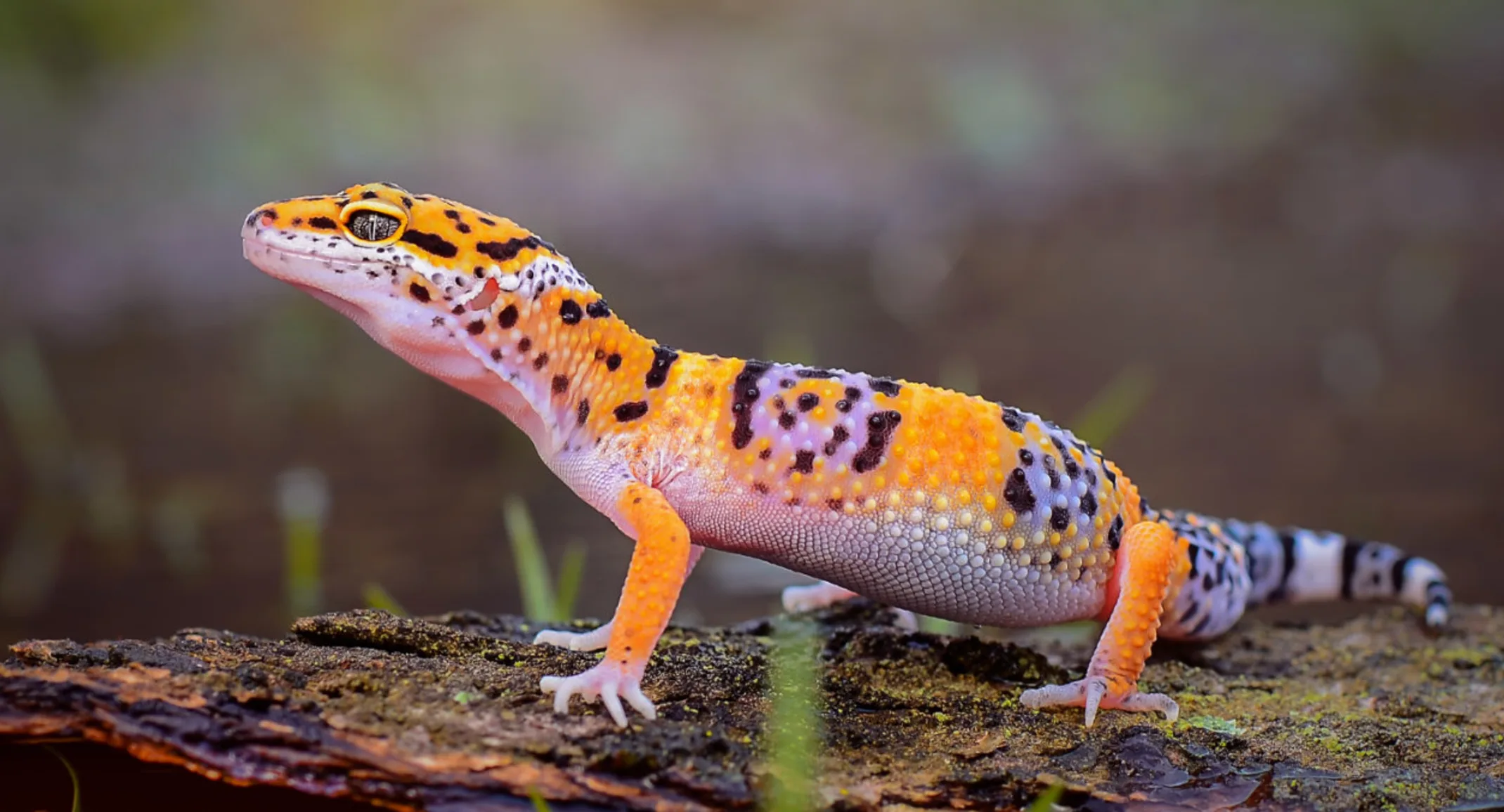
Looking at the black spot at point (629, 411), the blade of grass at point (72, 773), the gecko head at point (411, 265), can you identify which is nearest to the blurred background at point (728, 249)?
the black spot at point (629, 411)

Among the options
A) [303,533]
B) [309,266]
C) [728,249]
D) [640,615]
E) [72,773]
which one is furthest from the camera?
[728,249]

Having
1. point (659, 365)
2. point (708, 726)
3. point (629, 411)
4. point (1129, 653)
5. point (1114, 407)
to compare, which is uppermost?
point (1114, 407)

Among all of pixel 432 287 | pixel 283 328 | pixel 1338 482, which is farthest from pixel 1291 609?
pixel 283 328

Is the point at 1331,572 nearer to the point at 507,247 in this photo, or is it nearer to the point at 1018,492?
the point at 1018,492

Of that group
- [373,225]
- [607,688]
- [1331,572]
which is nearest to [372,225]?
[373,225]

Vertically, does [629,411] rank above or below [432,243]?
below

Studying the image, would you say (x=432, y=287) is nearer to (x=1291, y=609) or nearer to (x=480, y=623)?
(x=480, y=623)
